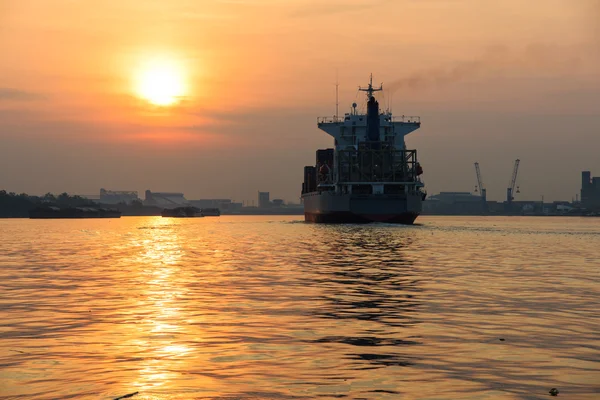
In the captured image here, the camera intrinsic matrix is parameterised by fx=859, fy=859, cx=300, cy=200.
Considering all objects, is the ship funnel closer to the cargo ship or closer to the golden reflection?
the cargo ship

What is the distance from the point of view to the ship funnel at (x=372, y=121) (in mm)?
158625

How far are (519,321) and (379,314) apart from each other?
4.33 meters

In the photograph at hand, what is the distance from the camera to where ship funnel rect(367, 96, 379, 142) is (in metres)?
159

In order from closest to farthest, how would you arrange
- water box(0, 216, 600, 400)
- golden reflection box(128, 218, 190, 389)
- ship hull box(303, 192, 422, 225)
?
water box(0, 216, 600, 400)
golden reflection box(128, 218, 190, 389)
ship hull box(303, 192, 422, 225)

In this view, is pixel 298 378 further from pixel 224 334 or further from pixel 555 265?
pixel 555 265

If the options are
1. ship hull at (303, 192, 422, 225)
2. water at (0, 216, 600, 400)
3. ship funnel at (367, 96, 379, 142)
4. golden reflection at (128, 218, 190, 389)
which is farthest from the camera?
ship funnel at (367, 96, 379, 142)

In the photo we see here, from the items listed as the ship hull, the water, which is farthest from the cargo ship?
the water

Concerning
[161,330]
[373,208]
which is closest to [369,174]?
[373,208]

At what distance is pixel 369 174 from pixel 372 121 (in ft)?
43.5

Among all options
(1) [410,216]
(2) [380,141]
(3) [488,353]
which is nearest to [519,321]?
(3) [488,353]

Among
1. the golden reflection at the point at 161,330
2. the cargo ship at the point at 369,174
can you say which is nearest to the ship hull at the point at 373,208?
the cargo ship at the point at 369,174

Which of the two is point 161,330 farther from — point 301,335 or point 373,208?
point 373,208

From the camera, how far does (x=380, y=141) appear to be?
154 metres

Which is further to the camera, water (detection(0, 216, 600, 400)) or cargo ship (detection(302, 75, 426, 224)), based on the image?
cargo ship (detection(302, 75, 426, 224))
